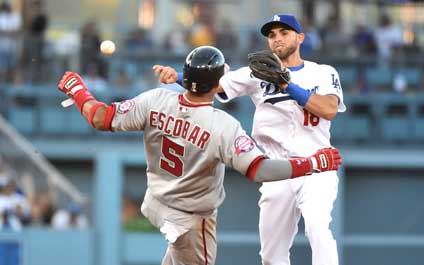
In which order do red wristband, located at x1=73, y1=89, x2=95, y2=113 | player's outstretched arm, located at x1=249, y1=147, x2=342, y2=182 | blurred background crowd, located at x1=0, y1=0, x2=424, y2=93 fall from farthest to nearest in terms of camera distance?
blurred background crowd, located at x1=0, y1=0, x2=424, y2=93 → red wristband, located at x1=73, y1=89, x2=95, y2=113 → player's outstretched arm, located at x1=249, y1=147, x2=342, y2=182

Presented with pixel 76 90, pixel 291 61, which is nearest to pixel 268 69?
pixel 291 61

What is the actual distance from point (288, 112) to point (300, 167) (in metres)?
1.16

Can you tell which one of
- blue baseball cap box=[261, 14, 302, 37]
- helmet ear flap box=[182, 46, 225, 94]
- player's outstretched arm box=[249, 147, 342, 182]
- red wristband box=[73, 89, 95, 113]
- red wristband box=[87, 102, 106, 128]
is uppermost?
blue baseball cap box=[261, 14, 302, 37]

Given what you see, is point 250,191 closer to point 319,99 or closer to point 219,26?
point 219,26

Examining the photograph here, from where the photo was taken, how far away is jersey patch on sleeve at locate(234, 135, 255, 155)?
683cm

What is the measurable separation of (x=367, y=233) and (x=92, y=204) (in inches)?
169

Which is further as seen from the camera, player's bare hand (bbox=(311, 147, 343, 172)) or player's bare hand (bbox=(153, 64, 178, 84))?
player's bare hand (bbox=(153, 64, 178, 84))

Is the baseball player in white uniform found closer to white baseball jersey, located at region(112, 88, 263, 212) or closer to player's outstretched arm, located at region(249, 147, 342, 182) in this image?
white baseball jersey, located at region(112, 88, 263, 212)

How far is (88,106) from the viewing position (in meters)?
7.09

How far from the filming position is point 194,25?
18719mm

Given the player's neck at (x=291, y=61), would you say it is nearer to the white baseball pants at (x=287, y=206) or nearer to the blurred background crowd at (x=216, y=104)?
the white baseball pants at (x=287, y=206)

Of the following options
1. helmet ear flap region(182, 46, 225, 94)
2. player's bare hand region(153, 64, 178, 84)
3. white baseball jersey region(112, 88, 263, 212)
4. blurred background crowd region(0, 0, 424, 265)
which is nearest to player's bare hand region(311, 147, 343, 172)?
white baseball jersey region(112, 88, 263, 212)

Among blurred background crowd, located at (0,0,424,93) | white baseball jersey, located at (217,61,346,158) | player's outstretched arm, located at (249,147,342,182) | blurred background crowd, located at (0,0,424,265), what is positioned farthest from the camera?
blurred background crowd, located at (0,0,424,93)

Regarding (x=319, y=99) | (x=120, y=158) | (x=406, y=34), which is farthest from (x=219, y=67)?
(x=406, y=34)
